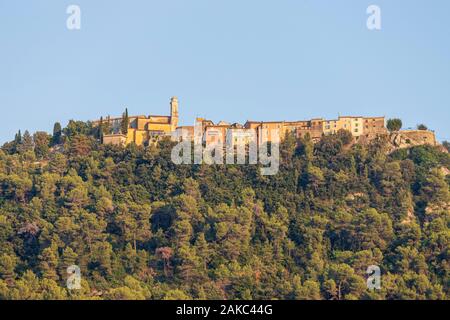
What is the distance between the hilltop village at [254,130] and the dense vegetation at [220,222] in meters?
1.28

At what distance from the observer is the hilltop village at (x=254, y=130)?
9550cm

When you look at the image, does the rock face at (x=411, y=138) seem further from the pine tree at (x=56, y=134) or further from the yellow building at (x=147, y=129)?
the pine tree at (x=56, y=134)

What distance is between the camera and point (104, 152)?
313 feet

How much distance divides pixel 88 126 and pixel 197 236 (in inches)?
696

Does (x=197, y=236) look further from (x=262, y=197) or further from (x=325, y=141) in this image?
(x=325, y=141)
